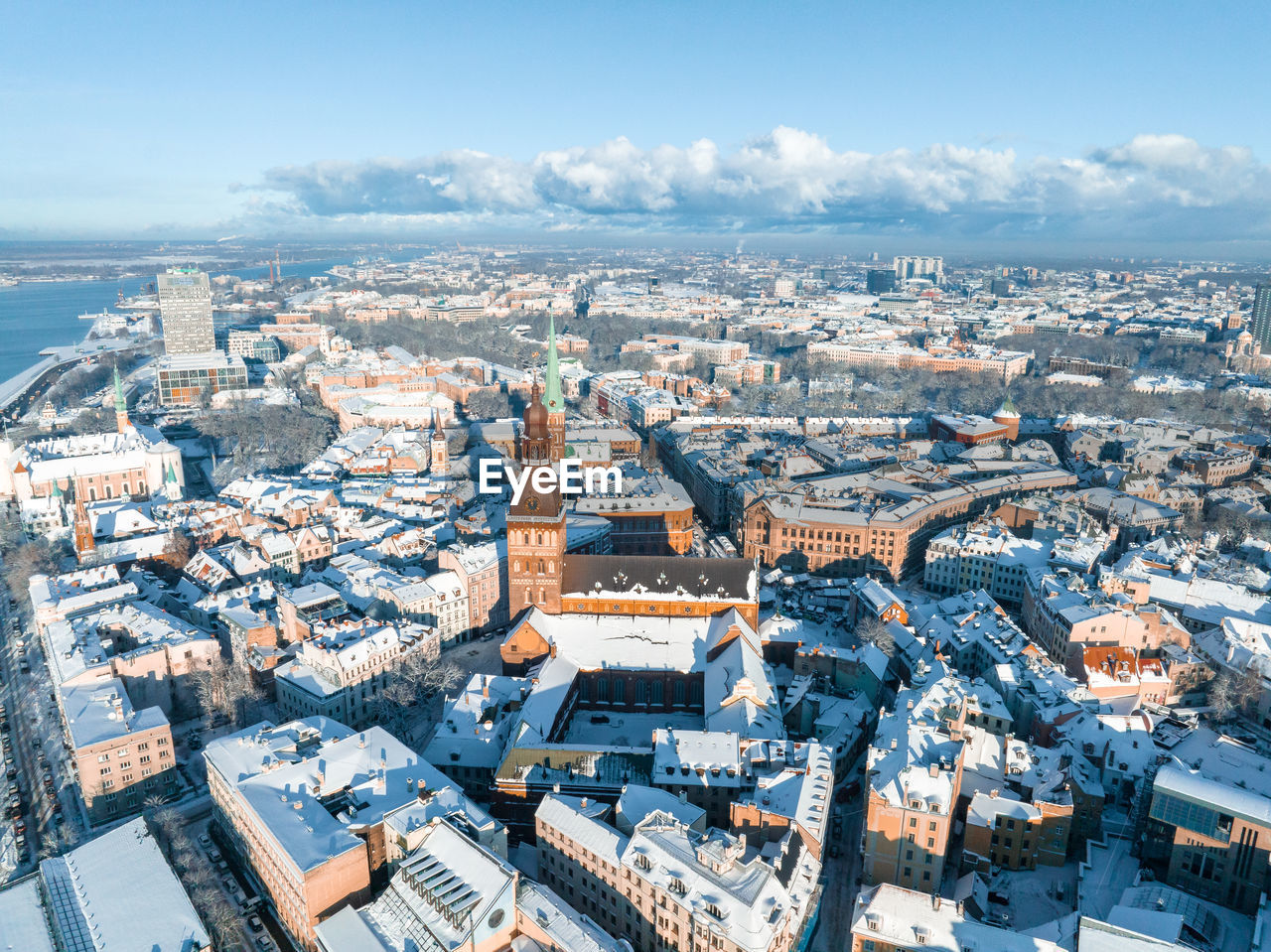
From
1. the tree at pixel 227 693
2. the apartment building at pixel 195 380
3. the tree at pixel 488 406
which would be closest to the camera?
the tree at pixel 227 693

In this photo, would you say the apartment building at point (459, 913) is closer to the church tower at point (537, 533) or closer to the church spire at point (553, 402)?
the church tower at point (537, 533)

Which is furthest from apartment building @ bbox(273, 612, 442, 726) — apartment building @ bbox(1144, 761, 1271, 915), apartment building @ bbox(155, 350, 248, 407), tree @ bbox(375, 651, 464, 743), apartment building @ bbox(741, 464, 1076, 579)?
apartment building @ bbox(155, 350, 248, 407)

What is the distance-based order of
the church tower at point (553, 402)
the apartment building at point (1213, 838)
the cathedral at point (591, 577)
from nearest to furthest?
1. the apartment building at point (1213, 838)
2. the cathedral at point (591, 577)
3. the church tower at point (553, 402)

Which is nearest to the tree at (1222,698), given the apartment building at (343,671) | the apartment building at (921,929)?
the apartment building at (921,929)

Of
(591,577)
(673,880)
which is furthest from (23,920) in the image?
(591,577)

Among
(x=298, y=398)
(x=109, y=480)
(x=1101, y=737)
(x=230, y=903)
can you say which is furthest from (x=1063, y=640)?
(x=298, y=398)

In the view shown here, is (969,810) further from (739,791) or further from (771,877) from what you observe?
(771,877)

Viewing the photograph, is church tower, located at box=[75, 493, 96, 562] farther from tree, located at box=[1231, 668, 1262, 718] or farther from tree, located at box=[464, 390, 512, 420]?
tree, located at box=[1231, 668, 1262, 718]
